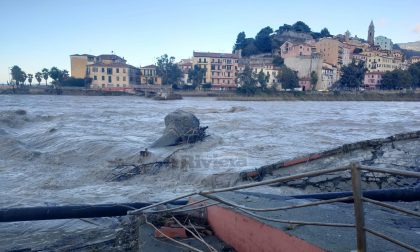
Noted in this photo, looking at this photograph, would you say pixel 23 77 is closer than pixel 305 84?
No

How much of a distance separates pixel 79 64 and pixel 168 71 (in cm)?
2123

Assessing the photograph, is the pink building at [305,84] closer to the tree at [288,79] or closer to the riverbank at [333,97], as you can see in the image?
the tree at [288,79]

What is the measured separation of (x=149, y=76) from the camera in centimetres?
9044

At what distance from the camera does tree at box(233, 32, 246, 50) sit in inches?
4608

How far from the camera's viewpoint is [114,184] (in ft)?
29.1

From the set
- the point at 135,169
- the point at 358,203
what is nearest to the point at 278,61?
the point at 135,169

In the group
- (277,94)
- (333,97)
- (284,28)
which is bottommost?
(333,97)

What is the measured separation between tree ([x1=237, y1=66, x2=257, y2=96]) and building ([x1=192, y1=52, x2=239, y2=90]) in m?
12.2

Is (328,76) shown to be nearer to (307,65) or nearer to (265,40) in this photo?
(307,65)

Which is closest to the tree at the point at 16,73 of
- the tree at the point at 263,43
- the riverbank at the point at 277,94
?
the riverbank at the point at 277,94

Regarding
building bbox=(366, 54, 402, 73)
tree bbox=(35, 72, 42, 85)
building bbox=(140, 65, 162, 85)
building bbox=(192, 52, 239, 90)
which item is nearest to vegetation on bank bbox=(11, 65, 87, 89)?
tree bbox=(35, 72, 42, 85)

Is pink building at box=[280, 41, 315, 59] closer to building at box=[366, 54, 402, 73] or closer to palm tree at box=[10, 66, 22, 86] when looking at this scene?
building at box=[366, 54, 402, 73]

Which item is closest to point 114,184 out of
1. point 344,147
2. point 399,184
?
point 344,147

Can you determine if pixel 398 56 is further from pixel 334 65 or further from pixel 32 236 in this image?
pixel 32 236
